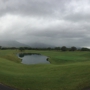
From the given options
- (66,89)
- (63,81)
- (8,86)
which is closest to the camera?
(66,89)

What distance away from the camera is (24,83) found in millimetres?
28875

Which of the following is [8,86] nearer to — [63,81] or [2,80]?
[2,80]

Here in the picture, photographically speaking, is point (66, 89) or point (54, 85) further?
point (54, 85)

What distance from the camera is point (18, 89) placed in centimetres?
2600

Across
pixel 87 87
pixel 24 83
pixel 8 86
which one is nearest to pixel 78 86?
pixel 87 87

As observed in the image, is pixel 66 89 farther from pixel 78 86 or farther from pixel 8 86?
pixel 8 86

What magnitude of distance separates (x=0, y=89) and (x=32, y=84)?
5054mm

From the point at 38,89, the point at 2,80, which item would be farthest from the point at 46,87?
the point at 2,80

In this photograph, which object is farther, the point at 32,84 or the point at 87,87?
the point at 32,84

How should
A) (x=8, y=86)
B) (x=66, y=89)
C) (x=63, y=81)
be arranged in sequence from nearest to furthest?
(x=66, y=89) → (x=8, y=86) → (x=63, y=81)

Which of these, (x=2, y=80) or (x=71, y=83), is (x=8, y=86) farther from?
(x=71, y=83)

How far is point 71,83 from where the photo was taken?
28.2m

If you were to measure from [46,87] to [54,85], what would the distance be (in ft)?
5.05

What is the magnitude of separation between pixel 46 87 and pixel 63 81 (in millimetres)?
4084
